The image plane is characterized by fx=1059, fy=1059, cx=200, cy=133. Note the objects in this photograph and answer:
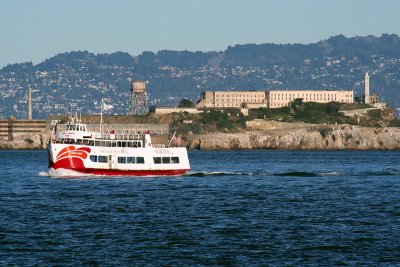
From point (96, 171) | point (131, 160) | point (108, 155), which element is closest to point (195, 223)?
point (108, 155)

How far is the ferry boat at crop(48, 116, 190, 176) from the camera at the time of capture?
101812 mm

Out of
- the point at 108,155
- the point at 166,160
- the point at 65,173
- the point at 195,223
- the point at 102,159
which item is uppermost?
the point at 108,155

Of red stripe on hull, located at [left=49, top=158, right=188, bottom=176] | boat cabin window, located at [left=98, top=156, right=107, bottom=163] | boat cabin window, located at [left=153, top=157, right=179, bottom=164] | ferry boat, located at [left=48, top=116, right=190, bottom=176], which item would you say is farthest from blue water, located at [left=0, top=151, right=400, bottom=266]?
boat cabin window, located at [left=153, top=157, right=179, bottom=164]

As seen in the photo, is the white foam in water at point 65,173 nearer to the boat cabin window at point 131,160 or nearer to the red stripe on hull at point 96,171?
the red stripe on hull at point 96,171

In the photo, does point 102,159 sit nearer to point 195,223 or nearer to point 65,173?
point 65,173

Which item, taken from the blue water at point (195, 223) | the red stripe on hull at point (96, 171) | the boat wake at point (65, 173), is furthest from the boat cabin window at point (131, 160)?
the boat wake at point (65, 173)

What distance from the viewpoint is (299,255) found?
173ft

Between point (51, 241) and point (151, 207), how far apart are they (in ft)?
65.0

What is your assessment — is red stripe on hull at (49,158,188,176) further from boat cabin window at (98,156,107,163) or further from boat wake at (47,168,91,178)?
boat cabin window at (98,156,107,163)

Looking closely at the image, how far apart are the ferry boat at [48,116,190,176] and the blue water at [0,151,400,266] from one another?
5.77 ft

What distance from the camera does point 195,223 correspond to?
6588 centimetres

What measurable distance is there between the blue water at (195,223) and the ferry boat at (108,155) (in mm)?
1760

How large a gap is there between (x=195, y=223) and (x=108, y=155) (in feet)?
128

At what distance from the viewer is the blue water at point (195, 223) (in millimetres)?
52406
